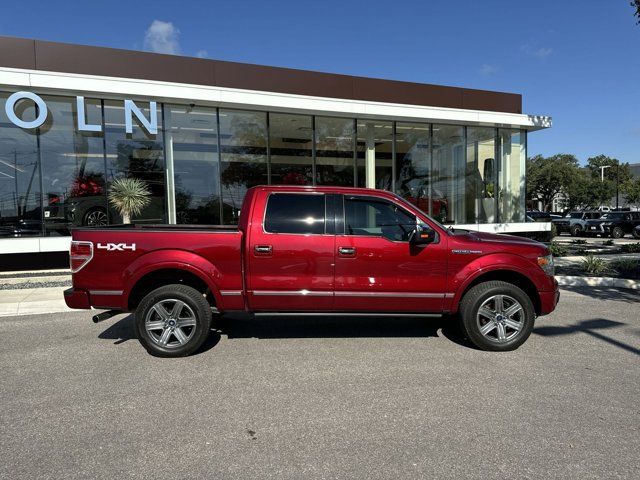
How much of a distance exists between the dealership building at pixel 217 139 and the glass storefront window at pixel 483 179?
41 millimetres

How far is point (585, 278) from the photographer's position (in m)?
9.59

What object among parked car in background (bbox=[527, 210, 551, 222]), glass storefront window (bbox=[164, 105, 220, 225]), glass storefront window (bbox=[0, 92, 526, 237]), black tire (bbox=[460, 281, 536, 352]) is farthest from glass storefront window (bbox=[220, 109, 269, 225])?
parked car in background (bbox=[527, 210, 551, 222])

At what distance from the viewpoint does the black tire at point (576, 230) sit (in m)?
27.7

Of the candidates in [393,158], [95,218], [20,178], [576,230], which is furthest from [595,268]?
[576,230]

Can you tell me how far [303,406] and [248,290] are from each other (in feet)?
5.56

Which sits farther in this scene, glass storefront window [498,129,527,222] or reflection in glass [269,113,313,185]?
glass storefront window [498,129,527,222]

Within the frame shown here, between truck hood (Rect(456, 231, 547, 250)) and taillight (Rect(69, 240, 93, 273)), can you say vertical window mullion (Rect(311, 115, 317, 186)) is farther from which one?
taillight (Rect(69, 240, 93, 273))

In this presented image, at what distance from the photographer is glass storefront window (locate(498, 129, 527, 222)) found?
56.9ft

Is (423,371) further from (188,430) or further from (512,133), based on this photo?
(512,133)

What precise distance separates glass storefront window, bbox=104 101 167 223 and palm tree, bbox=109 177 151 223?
0.67 ft

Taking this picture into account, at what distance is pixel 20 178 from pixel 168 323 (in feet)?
31.8

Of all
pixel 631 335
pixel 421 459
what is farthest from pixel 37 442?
pixel 631 335

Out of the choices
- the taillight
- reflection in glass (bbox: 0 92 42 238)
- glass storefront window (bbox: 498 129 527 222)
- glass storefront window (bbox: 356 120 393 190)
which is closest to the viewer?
the taillight

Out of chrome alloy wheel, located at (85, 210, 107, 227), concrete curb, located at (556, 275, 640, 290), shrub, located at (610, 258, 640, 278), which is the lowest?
concrete curb, located at (556, 275, 640, 290)
